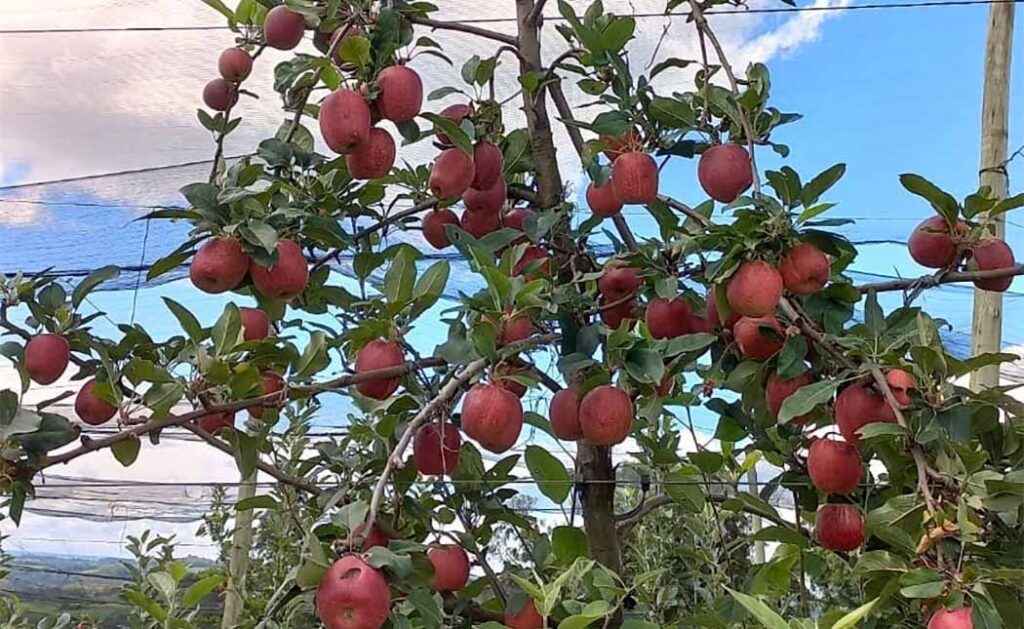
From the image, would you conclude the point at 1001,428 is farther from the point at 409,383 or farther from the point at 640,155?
the point at 409,383

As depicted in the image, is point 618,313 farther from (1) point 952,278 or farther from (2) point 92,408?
(2) point 92,408

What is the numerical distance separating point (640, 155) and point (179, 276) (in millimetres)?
1775

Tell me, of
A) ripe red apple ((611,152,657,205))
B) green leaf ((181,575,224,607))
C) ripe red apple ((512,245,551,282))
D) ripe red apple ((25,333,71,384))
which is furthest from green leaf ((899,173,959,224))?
ripe red apple ((25,333,71,384))

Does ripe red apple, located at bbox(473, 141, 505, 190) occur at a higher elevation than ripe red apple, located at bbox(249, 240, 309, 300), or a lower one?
higher

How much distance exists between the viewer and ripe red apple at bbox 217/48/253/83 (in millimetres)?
1124

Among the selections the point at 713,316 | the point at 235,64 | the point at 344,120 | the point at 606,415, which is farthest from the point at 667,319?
the point at 235,64

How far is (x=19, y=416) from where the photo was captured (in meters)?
0.87

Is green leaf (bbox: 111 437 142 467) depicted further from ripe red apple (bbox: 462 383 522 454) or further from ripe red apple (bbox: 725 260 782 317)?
ripe red apple (bbox: 725 260 782 317)

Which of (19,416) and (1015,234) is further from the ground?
(1015,234)

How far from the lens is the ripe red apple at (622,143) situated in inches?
39.3

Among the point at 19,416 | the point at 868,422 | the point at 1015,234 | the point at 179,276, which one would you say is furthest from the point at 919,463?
the point at 179,276

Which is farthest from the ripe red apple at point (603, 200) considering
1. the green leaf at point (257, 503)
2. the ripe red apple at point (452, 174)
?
the green leaf at point (257, 503)

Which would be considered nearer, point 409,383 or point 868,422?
point 868,422

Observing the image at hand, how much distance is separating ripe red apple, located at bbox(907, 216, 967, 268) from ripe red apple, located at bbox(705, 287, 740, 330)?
21cm
